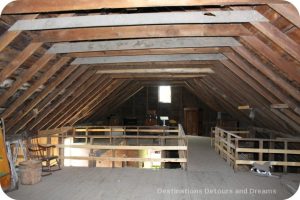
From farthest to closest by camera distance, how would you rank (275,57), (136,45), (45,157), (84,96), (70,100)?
(84,96)
(70,100)
(45,157)
(136,45)
(275,57)

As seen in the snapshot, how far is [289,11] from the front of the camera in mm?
3014

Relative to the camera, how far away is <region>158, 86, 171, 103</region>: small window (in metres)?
17.1

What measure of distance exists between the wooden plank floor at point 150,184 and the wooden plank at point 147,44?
3103 mm

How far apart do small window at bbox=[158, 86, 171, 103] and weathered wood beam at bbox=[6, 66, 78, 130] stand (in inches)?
431

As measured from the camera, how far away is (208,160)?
27.3 feet

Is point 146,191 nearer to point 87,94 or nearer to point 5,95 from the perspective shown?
point 5,95

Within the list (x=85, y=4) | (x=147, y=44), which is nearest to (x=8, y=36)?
(x=85, y=4)

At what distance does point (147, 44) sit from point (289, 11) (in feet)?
8.71

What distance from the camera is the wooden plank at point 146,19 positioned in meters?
3.54

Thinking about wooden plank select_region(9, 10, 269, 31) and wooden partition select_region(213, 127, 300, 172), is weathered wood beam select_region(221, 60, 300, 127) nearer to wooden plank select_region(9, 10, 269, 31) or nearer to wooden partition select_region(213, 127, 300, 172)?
wooden partition select_region(213, 127, 300, 172)

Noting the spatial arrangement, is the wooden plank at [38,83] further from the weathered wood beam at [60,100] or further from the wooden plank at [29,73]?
the weathered wood beam at [60,100]

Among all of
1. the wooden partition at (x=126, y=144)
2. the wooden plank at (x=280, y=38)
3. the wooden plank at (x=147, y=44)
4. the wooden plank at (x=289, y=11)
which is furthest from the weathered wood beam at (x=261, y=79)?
the wooden partition at (x=126, y=144)

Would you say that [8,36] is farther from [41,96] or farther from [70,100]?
[70,100]

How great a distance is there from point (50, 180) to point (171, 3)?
5.27m
